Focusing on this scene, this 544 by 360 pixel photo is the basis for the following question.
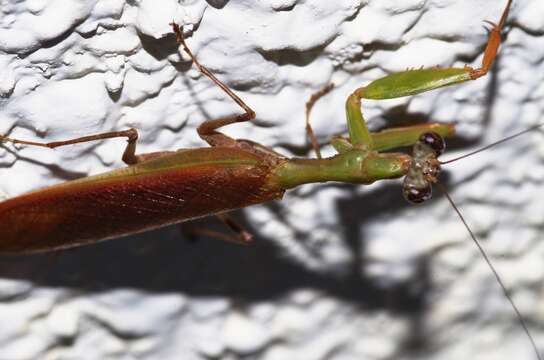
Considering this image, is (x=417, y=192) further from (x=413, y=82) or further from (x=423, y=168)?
(x=413, y=82)

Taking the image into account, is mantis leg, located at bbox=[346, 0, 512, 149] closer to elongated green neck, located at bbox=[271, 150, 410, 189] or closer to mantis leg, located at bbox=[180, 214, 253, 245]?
elongated green neck, located at bbox=[271, 150, 410, 189]

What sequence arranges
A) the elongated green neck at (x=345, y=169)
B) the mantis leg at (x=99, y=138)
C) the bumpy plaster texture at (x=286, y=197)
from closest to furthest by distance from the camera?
1. the bumpy plaster texture at (x=286, y=197)
2. the mantis leg at (x=99, y=138)
3. the elongated green neck at (x=345, y=169)

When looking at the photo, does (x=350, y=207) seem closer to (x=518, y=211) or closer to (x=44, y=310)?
(x=518, y=211)

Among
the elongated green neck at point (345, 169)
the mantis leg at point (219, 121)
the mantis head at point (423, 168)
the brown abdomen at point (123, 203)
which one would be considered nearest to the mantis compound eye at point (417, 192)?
the mantis head at point (423, 168)

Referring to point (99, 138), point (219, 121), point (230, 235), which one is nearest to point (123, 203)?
point (99, 138)

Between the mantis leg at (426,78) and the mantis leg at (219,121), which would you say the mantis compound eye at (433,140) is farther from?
the mantis leg at (219,121)

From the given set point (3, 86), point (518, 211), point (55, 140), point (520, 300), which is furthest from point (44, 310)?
point (520, 300)

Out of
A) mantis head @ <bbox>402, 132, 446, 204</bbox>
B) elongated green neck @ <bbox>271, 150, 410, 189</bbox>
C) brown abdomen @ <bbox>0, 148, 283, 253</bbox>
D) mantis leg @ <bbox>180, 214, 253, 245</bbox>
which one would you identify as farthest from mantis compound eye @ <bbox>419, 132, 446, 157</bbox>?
mantis leg @ <bbox>180, 214, 253, 245</bbox>
